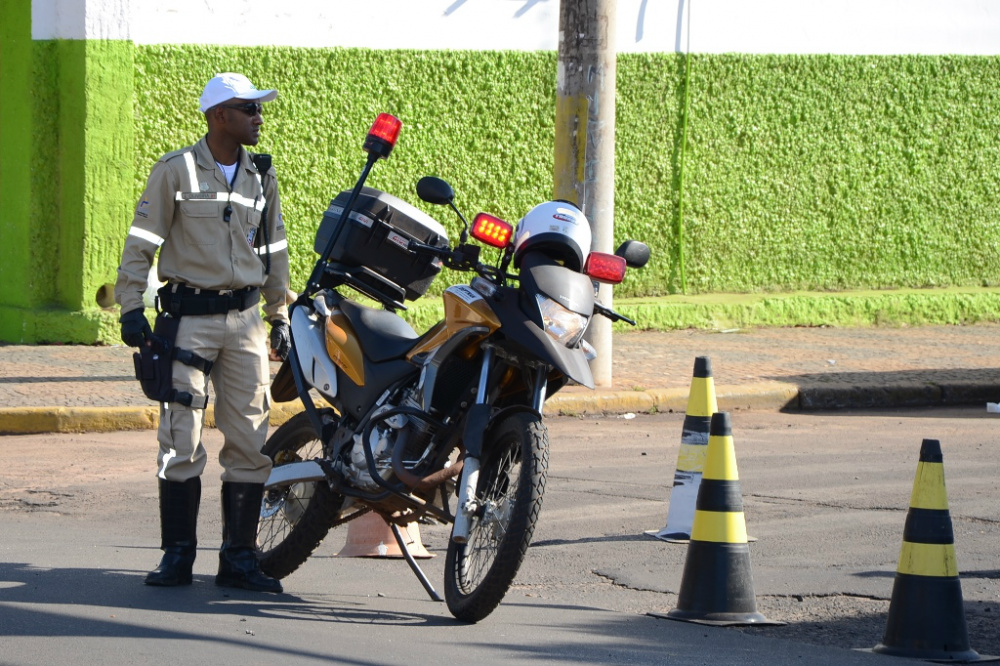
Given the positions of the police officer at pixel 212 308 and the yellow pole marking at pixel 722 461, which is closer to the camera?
the yellow pole marking at pixel 722 461

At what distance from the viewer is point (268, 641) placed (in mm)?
5324

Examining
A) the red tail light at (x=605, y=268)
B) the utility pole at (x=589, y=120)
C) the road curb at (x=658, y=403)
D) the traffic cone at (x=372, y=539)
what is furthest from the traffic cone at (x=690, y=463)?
the utility pole at (x=589, y=120)

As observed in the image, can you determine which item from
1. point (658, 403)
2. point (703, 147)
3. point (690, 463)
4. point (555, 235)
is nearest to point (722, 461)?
point (555, 235)

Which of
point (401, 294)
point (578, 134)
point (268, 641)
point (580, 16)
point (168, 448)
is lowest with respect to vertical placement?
point (268, 641)

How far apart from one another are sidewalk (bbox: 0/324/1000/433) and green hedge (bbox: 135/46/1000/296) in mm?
1400

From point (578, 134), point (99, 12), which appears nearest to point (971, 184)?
point (578, 134)

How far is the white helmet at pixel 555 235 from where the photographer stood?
19.4 feet

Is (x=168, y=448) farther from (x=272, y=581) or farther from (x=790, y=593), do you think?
(x=790, y=593)

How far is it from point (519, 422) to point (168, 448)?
148 cm

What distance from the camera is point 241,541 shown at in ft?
20.6

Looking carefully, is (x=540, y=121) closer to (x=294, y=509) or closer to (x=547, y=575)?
(x=547, y=575)

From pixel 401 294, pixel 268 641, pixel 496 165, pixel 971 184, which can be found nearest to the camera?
pixel 268 641

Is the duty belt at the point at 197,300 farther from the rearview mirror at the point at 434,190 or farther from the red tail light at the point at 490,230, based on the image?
the red tail light at the point at 490,230

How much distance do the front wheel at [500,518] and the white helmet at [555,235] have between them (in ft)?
2.20
